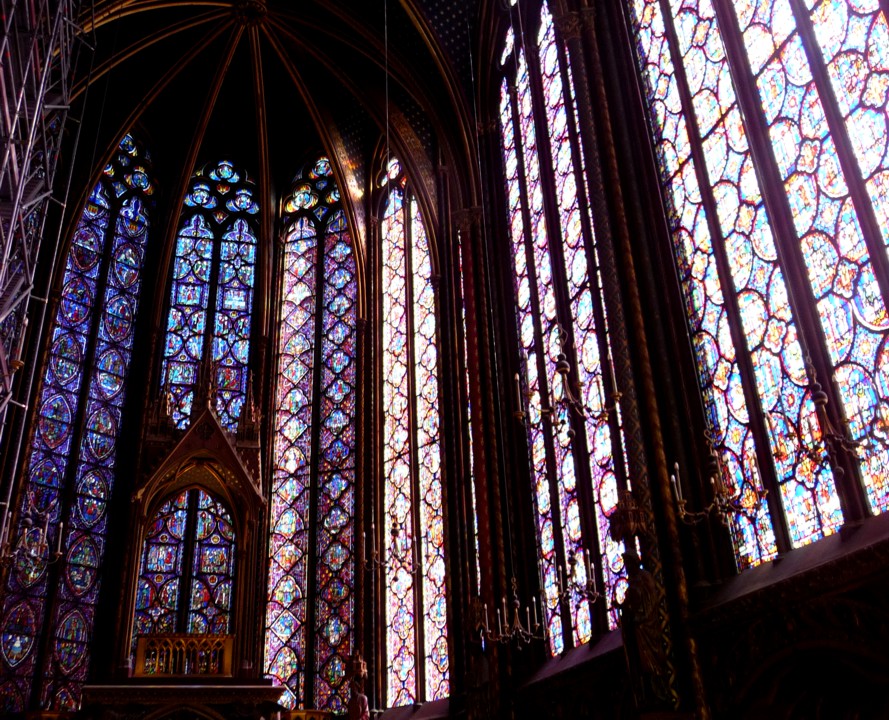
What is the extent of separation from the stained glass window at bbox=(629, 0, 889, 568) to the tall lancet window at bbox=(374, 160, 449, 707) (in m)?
5.92

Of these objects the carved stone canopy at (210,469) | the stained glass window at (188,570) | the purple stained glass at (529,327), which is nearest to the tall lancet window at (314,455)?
the stained glass window at (188,570)

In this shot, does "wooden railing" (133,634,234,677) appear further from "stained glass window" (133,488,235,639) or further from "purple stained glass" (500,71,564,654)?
"purple stained glass" (500,71,564,654)

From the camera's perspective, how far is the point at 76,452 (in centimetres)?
1620

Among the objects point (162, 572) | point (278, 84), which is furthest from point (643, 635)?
point (278, 84)

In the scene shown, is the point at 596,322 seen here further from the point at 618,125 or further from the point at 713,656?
the point at 713,656

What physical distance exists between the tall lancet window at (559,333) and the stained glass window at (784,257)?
1.24 m

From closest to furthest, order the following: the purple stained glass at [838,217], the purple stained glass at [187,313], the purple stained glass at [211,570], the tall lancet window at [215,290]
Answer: the purple stained glass at [838,217]
the purple stained glass at [211,570]
the purple stained glass at [187,313]
the tall lancet window at [215,290]

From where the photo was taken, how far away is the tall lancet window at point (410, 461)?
14656 millimetres

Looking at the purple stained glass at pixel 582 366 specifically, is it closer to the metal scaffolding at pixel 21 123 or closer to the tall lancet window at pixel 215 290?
the metal scaffolding at pixel 21 123

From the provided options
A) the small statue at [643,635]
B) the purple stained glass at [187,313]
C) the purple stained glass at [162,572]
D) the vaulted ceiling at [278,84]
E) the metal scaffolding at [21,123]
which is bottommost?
the small statue at [643,635]

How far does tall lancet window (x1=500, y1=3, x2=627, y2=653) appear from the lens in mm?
10648

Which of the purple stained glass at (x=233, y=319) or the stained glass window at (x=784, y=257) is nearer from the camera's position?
the stained glass window at (x=784, y=257)

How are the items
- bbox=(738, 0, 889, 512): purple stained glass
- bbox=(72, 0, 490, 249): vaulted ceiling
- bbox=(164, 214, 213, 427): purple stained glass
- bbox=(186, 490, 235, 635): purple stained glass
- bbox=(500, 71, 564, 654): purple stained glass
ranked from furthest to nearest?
bbox=(164, 214, 213, 427): purple stained glass → bbox=(72, 0, 490, 249): vaulted ceiling → bbox=(186, 490, 235, 635): purple stained glass → bbox=(500, 71, 564, 654): purple stained glass → bbox=(738, 0, 889, 512): purple stained glass

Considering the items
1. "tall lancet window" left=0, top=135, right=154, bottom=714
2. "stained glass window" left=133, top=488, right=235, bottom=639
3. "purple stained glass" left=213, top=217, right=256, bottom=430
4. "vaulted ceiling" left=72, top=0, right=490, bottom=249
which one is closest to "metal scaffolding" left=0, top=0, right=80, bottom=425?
"tall lancet window" left=0, top=135, right=154, bottom=714
